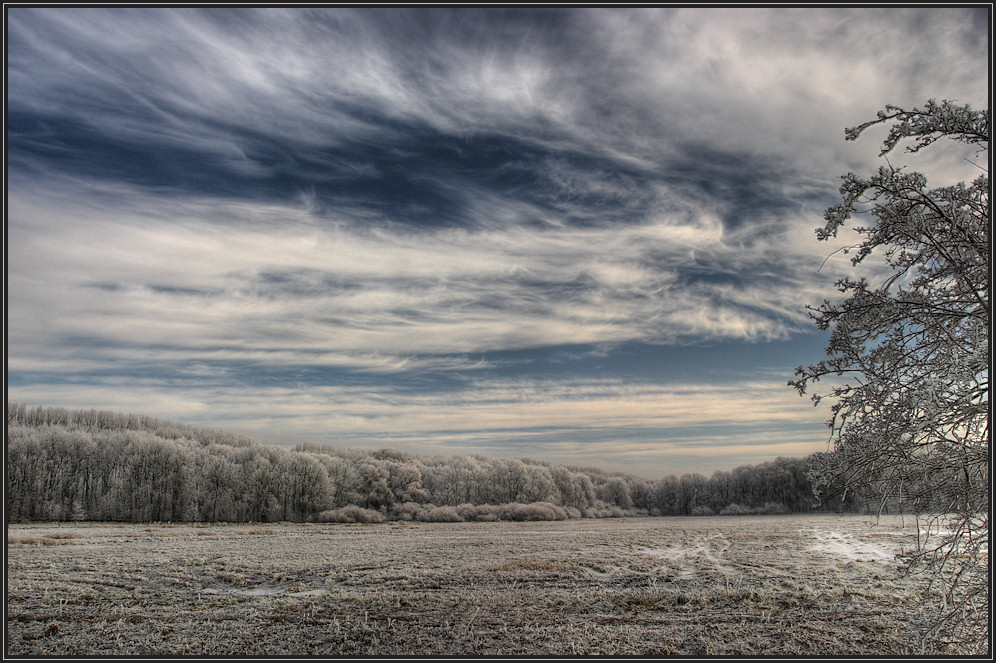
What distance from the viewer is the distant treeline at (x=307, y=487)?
193ft

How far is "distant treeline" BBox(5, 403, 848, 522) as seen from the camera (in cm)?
5897

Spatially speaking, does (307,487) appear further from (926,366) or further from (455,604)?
(926,366)

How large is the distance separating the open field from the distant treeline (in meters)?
42.1

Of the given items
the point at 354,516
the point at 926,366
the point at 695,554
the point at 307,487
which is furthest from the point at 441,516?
the point at 926,366

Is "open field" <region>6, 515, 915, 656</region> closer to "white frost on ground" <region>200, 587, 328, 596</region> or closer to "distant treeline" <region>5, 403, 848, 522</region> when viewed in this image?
"white frost on ground" <region>200, 587, 328, 596</region>

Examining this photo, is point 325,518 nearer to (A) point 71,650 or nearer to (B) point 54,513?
(B) point 54,513

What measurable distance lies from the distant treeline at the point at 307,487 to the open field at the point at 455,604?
138ft

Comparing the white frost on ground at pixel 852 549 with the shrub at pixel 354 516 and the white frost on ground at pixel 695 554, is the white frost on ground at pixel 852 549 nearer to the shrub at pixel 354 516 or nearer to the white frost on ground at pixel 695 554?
the white frost on ground at pixel 695 554

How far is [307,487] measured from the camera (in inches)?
2589

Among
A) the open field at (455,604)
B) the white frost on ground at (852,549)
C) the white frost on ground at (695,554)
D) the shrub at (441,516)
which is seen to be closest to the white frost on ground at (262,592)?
the open field at (455,604)

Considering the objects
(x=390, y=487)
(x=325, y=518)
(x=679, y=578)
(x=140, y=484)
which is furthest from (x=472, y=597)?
(x=140, y=484)

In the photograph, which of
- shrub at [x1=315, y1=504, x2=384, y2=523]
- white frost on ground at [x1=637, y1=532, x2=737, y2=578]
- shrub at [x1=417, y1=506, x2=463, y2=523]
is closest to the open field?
white frost on ground at [x1=637, y1=532, x2=737, y2=578]

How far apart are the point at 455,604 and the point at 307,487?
61.6 m

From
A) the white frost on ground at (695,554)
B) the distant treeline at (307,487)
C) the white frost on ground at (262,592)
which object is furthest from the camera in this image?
the distant treeline at (307,487)
